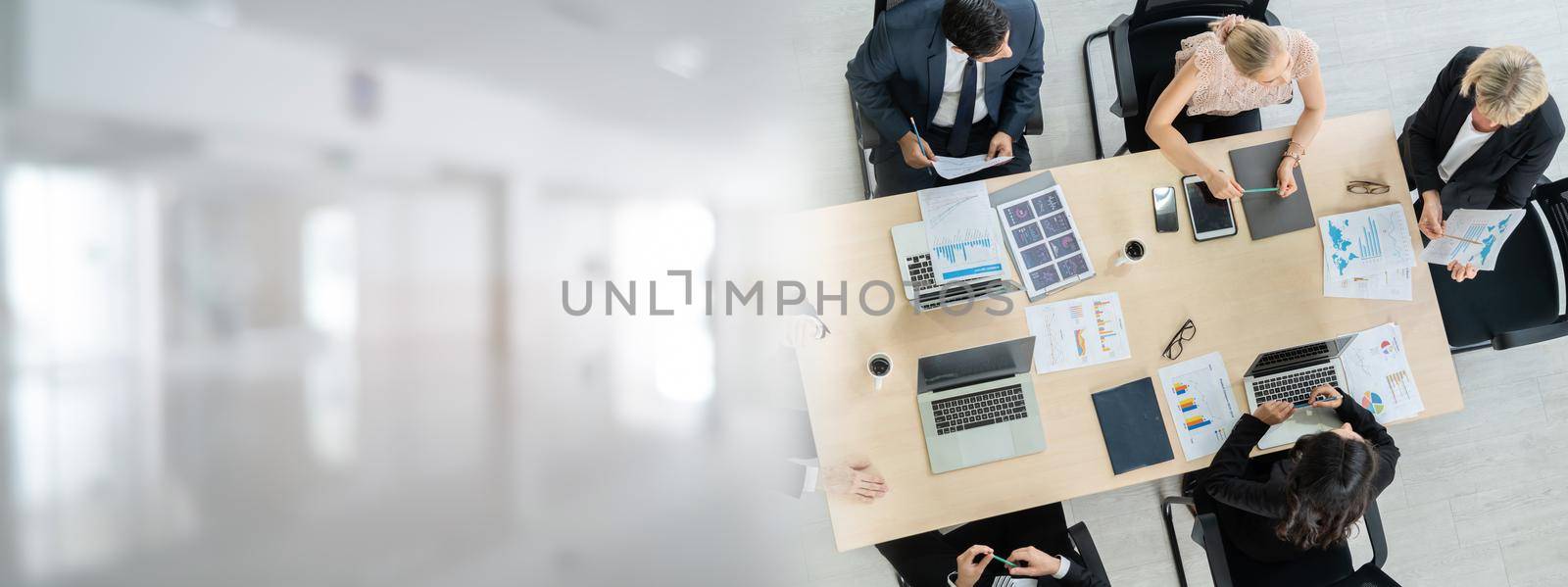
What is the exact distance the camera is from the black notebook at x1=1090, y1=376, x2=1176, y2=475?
1.58m

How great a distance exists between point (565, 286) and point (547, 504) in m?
0.16

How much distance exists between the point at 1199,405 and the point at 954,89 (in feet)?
3.03

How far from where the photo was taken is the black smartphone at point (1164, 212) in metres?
1.66

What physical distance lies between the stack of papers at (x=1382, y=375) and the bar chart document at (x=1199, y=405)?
0.30 m

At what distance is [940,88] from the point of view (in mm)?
1694

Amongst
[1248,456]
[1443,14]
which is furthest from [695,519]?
[1443,14]

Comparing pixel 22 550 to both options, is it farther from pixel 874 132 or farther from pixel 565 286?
pixel 874 132

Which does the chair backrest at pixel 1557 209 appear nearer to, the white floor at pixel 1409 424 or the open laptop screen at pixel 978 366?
the white floor at pixel 1409 424

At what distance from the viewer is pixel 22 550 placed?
19.3 inches

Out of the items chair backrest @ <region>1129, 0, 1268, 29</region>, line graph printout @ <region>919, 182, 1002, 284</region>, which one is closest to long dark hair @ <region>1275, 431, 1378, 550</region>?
line graph printout @ <region>919, 182, 1002, 284</region>

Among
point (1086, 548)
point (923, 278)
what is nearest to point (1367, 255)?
point (1086, 548)

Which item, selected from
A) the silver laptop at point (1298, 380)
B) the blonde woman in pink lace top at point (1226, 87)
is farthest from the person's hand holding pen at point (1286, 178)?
the silver laptop at point (1298, 380)

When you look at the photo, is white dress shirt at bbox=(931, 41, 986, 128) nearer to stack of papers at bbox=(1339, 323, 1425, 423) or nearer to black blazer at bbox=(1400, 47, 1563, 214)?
stack of papers at bbox=(1339, 323, 1425, 423)

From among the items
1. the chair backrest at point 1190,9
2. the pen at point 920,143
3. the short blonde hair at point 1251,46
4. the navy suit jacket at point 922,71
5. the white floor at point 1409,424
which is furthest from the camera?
the white floor at point 1409,424
